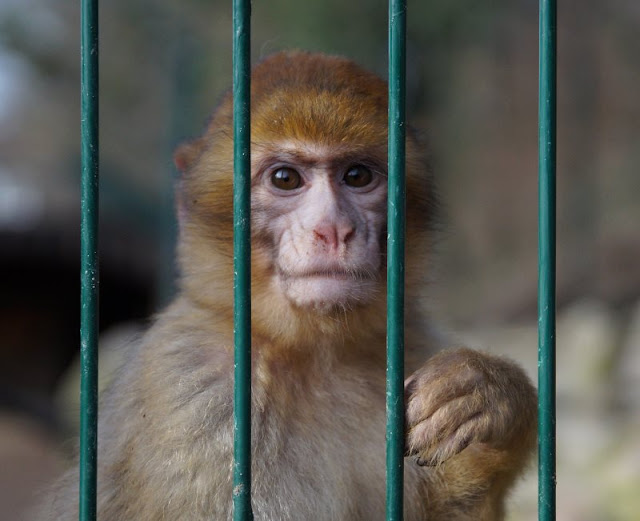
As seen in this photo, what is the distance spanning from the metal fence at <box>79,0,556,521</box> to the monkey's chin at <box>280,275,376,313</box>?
74 cm

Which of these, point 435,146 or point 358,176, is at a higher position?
point 435,146

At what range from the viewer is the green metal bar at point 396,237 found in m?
1.94

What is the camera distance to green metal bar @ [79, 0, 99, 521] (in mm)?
1971

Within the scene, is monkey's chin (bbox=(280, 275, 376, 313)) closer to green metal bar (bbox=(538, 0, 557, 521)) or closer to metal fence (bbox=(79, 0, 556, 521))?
metal fence (bbox=(79, 0, 556, 521))

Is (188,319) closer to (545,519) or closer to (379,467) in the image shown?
(379,467)

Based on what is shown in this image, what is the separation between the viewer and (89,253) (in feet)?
6.59

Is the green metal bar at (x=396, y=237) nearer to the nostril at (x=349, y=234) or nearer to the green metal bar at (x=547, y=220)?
the green metal bar at (x=547, y=220)

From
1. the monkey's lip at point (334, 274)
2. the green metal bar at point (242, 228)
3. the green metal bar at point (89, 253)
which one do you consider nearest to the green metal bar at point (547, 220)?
the green metal bar at point (242, 228)

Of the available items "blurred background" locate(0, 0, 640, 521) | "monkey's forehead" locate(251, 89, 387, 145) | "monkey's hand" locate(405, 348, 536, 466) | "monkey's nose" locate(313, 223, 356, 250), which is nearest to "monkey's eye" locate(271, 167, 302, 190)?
"monkey's forehead" locate(251, 89, 387, 145)

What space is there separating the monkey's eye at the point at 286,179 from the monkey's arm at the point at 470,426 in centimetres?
78

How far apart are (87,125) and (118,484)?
55.7 inches

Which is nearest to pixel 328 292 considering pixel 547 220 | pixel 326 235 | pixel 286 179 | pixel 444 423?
pixel 326 235

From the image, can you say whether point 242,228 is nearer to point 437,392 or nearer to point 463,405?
point 437,392

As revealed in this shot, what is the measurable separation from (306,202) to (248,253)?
38.1 inches
